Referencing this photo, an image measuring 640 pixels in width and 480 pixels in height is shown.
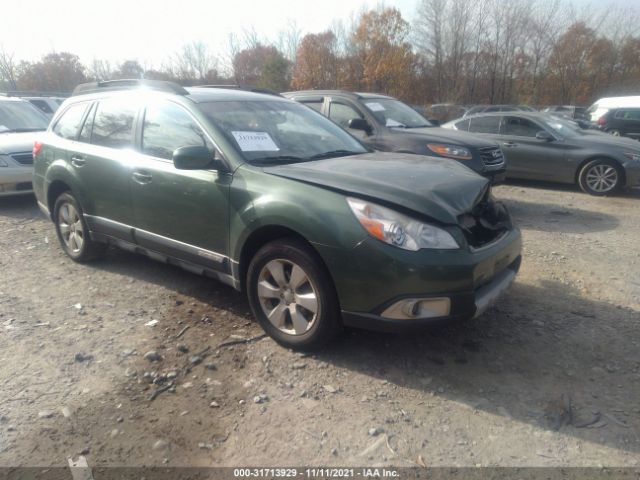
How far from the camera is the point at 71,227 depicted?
5027mm

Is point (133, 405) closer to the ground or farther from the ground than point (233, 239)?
closer to the ground

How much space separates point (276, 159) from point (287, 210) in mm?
676

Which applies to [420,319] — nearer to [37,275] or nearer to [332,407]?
[332,407]

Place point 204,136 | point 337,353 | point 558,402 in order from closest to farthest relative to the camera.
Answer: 1. point 558,402
2. point 337,353
3. point 204,136

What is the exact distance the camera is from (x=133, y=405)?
2807mm

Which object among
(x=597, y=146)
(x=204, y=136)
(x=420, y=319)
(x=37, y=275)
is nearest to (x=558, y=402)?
(x=420, y=319)

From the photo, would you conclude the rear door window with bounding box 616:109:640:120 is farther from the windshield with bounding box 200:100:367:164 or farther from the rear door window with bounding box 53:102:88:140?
the rear door window with bounding box 53:102:88:140

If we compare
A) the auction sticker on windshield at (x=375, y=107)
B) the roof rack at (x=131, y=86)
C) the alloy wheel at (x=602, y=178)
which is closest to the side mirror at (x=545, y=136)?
the alloy wheel at (x=602, y=178)

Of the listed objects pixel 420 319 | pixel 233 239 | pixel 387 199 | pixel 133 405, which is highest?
pixel 387 199

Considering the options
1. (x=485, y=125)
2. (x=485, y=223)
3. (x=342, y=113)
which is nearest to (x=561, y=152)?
(x=485, y=125)

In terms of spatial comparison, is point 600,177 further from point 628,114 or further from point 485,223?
point 628,114

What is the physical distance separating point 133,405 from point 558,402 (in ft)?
8.17

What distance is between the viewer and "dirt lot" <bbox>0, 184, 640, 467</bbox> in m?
2.44

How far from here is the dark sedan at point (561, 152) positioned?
27.5 ft
